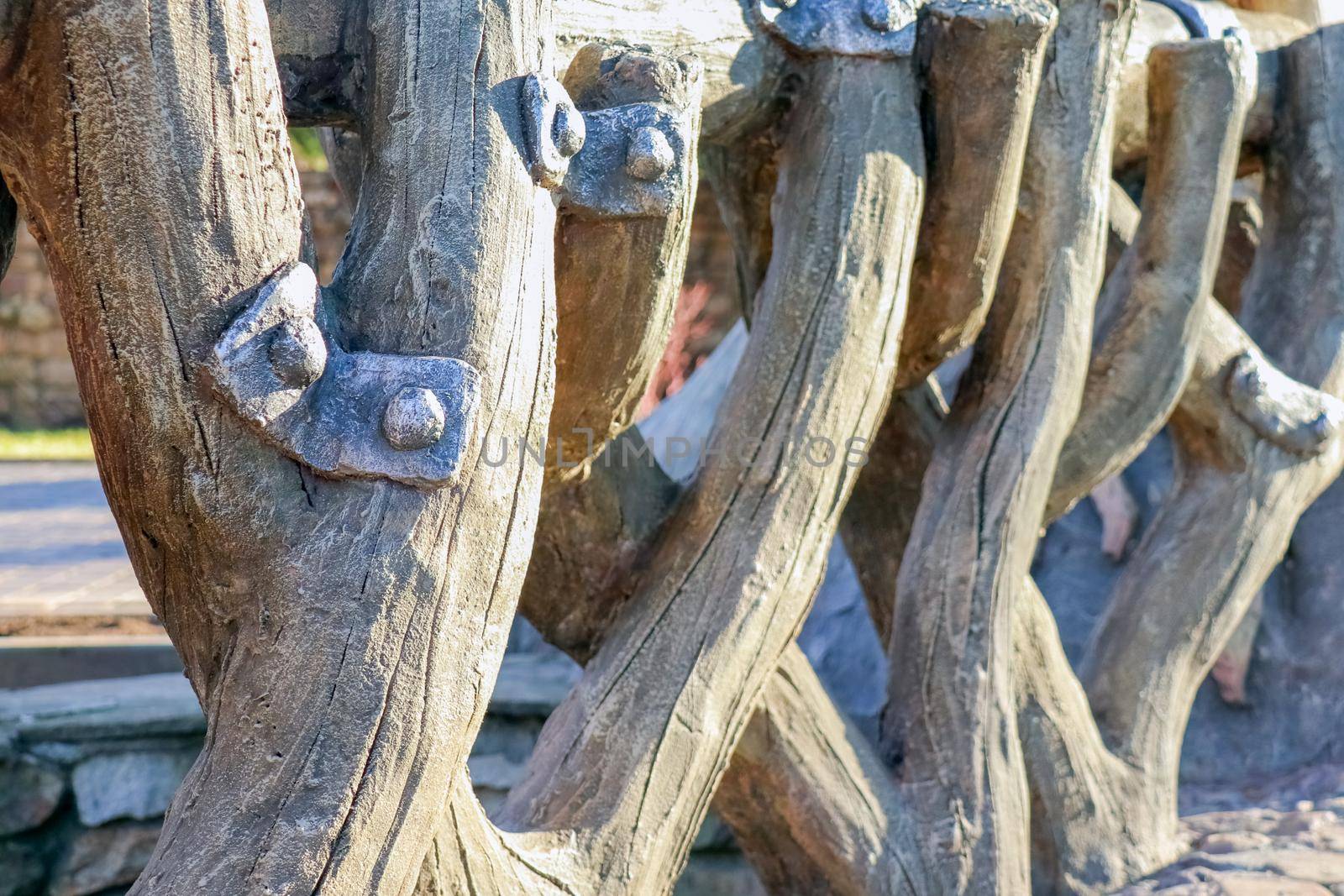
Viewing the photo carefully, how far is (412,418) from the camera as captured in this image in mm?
1375

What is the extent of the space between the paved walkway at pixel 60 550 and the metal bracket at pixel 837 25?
3.08m

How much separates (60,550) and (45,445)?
3.94m

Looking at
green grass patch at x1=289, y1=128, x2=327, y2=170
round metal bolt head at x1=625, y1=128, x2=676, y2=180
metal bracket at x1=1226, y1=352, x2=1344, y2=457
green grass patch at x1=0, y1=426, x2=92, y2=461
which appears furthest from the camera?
green grass patch at x1=289, y1=128, x2=327, y2=170

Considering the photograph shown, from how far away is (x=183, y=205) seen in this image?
1328 millimetres

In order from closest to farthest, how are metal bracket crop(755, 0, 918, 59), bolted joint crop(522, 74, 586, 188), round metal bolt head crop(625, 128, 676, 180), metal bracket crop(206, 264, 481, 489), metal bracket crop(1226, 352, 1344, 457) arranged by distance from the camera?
metal bracket crop(206, 264, 481, 489), bolted joint crop(522, 74, 586, 188), round metal bolt head crop(625, 128, 676, 180), metal bracket crop(755, 0, 918, 59), metal bracket crop(1226, 352, 1344, 457)

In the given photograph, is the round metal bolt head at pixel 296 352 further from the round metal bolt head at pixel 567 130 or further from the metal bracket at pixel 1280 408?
the metal bracket at pixel 1280 408

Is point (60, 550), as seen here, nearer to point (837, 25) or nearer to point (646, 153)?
point (837, 25)

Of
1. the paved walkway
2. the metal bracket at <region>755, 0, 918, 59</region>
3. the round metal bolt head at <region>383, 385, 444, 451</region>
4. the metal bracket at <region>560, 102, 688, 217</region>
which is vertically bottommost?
the paved walkway

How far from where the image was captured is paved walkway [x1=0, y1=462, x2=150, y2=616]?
4.37 metres

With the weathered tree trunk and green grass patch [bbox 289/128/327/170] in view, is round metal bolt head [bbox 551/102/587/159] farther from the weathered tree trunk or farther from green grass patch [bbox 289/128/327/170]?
green grass patch [bbox 289/128/327/170]

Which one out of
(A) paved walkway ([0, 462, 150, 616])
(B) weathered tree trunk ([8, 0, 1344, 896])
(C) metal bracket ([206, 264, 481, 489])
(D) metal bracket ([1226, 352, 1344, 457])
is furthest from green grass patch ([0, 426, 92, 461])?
(C) metal bracket ([206, 264, 481, 489])

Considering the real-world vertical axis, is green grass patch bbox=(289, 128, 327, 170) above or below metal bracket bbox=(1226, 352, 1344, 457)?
below

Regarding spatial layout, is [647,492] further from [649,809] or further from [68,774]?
[68,774]

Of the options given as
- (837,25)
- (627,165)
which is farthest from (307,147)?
(627,165)
